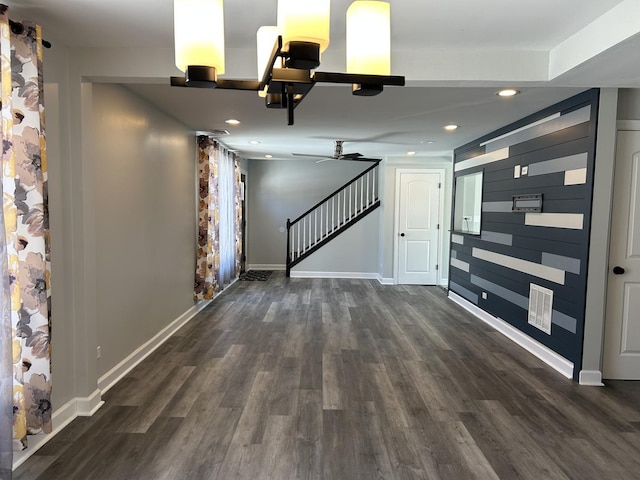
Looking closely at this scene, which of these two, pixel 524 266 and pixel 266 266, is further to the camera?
pixel 266 266

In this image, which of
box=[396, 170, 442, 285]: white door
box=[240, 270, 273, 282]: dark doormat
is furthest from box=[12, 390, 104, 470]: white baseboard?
box=[396, 170, 442, 285]: white door

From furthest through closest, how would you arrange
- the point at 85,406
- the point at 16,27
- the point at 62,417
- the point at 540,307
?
the point at 540,307 → the point at 85,406 → the point at 62,417 → the point at 16,27

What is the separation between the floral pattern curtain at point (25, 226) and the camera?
189cm

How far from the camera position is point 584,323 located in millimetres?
3193

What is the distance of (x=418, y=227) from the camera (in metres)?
7.49

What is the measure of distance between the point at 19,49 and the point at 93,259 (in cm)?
136

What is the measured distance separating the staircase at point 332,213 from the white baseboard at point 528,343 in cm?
358

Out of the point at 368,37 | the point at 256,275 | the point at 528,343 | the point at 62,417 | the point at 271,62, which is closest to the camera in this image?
the point at 271,62

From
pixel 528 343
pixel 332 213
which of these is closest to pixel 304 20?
pixel 528 343

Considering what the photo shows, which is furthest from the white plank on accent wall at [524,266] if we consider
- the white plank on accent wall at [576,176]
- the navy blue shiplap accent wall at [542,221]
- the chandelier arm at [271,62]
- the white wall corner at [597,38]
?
the chandelier arm at [271,62]

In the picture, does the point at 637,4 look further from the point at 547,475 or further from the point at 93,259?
the point at 93,259

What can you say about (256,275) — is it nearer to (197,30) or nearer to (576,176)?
(576,176)

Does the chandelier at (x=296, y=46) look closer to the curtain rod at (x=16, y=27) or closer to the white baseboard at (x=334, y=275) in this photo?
the curtain rod at (x=16, y=27)

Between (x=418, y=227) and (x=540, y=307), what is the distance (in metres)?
3.83
